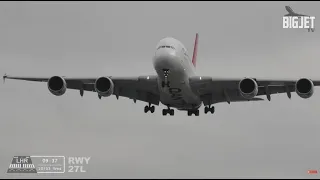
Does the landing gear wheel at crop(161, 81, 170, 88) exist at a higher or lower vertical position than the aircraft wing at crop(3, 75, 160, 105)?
lower

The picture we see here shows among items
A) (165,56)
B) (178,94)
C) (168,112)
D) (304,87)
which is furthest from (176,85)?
(304,87)

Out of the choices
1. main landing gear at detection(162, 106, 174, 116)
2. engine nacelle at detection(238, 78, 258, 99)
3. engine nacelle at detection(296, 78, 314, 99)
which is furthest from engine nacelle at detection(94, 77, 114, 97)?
engine nacelle at detection(296, 78, 314, 99)

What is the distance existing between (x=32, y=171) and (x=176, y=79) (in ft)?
38.1

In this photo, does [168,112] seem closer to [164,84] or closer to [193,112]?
[193,112]

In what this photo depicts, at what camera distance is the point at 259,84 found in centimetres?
5456

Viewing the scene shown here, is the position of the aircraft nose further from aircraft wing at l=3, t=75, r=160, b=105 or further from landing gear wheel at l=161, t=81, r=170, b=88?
aircraft wing at l=3, t=75, r=160, b=105

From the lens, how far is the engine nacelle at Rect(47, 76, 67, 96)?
5441 cm

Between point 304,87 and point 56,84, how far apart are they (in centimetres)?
1533

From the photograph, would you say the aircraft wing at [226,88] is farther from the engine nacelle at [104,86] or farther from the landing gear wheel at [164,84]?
the engine nacelle at [104,86]

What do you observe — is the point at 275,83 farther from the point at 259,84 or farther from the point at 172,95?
the point at 172,95

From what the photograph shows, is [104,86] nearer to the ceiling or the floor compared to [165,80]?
nearer to the ceiling

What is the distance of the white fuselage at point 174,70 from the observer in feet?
168

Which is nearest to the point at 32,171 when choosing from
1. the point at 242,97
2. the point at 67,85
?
the point at 67,85

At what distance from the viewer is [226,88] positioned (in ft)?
185
